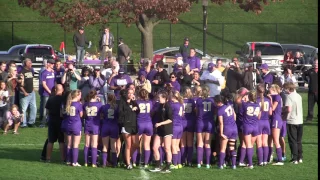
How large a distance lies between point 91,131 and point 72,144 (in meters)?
0.48

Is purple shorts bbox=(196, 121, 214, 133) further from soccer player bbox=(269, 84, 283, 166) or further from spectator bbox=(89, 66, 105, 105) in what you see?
spectator bbox=(89, 66, 105, 105)

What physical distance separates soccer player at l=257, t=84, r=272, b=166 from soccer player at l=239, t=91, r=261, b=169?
0.15 metres

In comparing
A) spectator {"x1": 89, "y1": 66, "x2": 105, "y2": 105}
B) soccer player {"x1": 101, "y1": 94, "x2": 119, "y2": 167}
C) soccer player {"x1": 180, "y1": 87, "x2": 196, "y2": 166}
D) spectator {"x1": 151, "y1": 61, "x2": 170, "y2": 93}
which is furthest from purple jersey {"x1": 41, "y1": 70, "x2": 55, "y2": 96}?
soccer player {"x1": 180, "y1": 87, "x2": 196, "y2": 166}

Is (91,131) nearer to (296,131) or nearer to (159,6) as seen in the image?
(296,131)

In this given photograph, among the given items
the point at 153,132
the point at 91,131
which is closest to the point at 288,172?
the point at 153,132

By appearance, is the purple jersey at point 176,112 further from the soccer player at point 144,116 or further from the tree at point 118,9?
the tree at point 118,9

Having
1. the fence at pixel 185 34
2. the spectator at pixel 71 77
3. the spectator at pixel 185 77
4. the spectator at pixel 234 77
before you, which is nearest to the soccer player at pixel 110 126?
the spectator at pixel 185 77

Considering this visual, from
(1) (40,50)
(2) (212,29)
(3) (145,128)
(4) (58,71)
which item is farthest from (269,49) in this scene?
(3) (145,128)

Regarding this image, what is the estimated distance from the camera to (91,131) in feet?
52.4

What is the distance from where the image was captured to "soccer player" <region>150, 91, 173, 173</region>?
1547cm

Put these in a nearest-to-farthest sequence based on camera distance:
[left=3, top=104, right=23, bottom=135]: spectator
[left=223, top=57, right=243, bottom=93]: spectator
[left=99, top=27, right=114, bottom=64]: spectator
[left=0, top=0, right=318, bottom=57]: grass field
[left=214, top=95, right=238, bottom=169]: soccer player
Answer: [left=214, top=95, right=238, bottom=169]: soccer player < [left=3, top=104, right=23, bottom=135]: spectator < [left=223, top=57, right=243, bottom=93]: spectator < [left=99, top=27, right=114, bottom=64]: spectator < [left=0, top=0, right=318, bottom=57]: grass field

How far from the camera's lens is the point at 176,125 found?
15.9 metres

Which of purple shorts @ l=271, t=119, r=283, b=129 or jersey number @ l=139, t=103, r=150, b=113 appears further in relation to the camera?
purple shorts @ l=271, t=119, r=283, b=129

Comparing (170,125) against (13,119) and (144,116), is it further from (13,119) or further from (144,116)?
(13,119)
